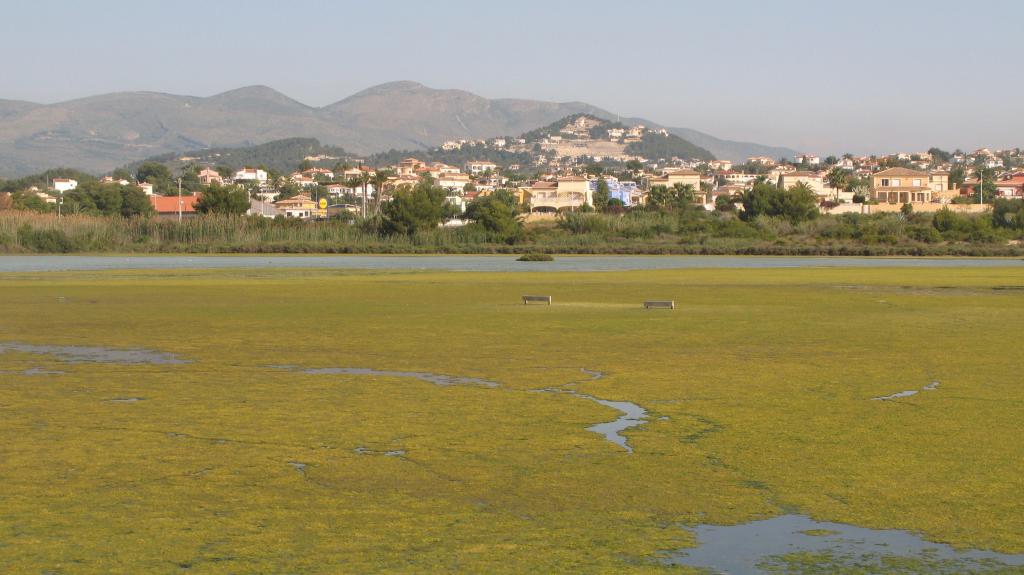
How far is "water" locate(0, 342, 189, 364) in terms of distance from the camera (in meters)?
20.8

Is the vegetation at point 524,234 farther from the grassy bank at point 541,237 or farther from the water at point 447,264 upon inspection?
the water at point 447,264

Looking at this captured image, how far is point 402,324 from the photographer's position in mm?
28234

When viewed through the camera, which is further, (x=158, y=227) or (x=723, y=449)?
(x=158, y=227)

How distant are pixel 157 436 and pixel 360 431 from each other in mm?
2129

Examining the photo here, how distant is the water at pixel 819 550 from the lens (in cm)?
895

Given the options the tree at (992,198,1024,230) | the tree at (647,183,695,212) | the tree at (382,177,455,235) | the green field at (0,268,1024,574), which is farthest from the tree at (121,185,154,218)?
the green field at (0,268,1024,574)

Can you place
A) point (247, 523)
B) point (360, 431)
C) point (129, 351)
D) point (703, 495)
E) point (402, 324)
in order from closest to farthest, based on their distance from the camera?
point (247, 523)
point (703, 495)
point (360, 431)
point (129, 351)
point (402, 324)

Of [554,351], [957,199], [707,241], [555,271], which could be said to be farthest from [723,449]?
[957,199]

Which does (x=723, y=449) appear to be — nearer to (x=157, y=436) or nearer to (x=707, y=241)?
(x=157, y=436)

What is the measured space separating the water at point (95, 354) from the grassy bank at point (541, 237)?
78913 mm

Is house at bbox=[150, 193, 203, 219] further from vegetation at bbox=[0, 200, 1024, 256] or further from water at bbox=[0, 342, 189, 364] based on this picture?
water at bbox=[0, 342, 189, 364]

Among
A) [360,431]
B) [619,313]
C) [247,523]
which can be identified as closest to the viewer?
[247,523]

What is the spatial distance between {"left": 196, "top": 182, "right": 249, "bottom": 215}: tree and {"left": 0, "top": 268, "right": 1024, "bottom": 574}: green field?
102938mm

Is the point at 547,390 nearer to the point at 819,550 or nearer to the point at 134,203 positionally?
the point at 819,550
